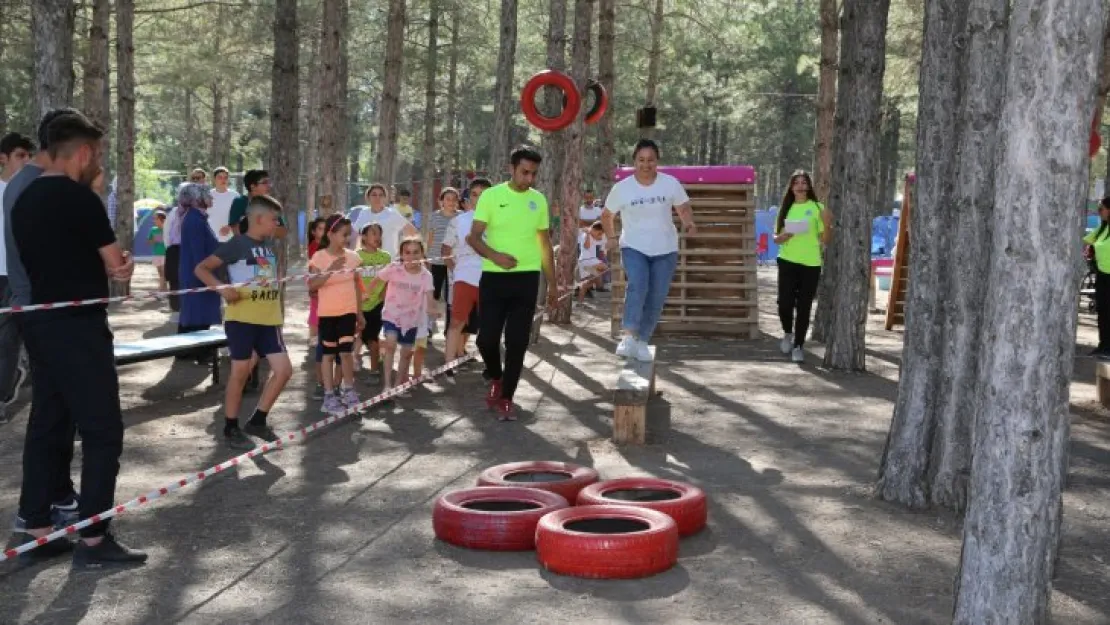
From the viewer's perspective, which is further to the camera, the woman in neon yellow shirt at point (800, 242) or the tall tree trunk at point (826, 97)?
the tall tree trunk at point (826, 97)

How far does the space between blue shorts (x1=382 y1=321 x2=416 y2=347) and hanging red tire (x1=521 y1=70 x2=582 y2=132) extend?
422 cm

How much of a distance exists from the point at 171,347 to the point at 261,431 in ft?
7.87

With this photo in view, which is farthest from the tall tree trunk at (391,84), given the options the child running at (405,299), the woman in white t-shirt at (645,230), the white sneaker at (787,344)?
the woman in white t-shirt at (645,230)

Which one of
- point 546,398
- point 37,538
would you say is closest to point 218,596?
point 37,538

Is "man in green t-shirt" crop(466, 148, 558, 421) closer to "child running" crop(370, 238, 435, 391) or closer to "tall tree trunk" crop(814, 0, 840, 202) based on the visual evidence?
"child running" crop(370, 238, 435, 391)

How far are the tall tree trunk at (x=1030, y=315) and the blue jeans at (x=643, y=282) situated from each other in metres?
5.80

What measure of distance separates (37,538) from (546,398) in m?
5.51

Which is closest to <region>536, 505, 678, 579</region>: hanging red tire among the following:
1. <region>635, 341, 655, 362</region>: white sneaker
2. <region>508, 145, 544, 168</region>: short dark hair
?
<region>508, 145, 544, 168</region>: short dark hair

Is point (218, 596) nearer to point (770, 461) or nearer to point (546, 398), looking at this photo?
point (770, 461)

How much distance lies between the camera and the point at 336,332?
9.66m

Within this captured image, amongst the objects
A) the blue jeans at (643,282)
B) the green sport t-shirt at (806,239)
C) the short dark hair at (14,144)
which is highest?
the short dark hair at (14,144)

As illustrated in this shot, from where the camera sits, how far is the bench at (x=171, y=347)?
10078 mm

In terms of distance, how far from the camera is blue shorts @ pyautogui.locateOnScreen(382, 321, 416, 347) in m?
10.5

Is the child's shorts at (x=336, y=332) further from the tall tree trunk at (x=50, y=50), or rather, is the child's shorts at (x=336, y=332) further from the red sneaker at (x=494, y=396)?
the tall tree trunk at (x=50, y=50)
